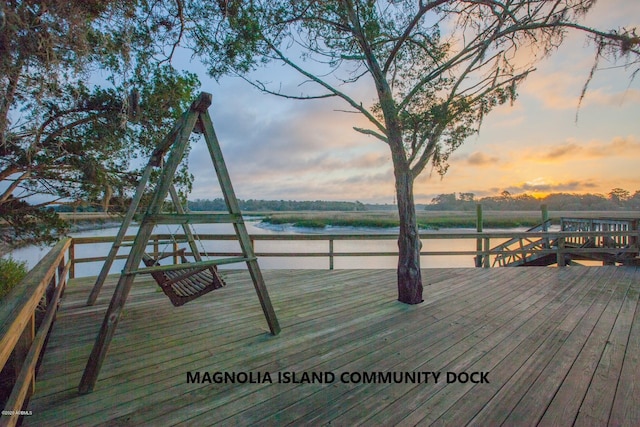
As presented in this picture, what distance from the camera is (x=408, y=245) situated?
146 inches

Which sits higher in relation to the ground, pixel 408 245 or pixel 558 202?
pixel 558 202

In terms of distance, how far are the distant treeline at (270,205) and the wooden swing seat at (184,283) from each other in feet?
47.0

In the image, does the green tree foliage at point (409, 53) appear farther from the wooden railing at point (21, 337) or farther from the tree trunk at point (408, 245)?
the wooden railing at point (21, 337)

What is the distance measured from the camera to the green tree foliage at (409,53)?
3562 mm

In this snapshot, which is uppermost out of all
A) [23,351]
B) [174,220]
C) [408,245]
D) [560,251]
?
[174,220]

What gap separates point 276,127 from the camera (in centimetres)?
1113

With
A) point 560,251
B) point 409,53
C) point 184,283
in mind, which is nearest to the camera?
point 184,283

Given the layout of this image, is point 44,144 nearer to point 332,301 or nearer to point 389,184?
point 332,301

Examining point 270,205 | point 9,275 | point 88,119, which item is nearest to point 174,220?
point 88,119

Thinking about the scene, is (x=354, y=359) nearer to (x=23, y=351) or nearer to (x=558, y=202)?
(x=23, y=351)


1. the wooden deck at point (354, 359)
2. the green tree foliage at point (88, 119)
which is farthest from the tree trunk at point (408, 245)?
the green tree foliage at point (88, 119)

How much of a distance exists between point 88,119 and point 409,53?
5073mm

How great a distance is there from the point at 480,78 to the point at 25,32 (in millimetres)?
4961

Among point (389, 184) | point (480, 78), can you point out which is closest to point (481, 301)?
point (389, 184)
